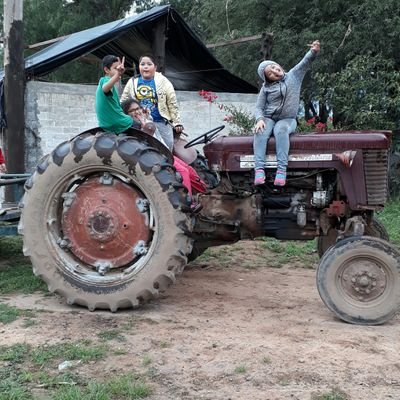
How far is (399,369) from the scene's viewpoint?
3500mm

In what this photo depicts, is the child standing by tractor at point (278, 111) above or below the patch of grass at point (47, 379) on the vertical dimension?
above

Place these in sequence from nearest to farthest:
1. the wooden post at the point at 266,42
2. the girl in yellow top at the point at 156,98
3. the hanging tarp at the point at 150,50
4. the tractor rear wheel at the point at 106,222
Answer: the tractor rear wheel at the point at 106,222
the girl in yellow top at the point at 156,98
the hanging tarp at the point at 150,50
the wooden post at the point at 266,42

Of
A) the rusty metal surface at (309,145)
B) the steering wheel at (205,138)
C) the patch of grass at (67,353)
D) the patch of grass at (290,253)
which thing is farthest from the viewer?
the patch of grass at (290,253)

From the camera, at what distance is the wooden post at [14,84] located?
8500mm

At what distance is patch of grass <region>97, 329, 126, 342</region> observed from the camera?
397cm

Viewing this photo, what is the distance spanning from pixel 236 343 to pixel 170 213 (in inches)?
46.1

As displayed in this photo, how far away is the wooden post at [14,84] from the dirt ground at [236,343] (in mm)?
4395

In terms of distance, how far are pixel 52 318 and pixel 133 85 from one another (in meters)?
2.43

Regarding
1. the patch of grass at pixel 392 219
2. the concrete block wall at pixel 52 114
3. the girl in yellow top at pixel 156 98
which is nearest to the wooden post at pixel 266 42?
the concrete block wall at pixel 52 114

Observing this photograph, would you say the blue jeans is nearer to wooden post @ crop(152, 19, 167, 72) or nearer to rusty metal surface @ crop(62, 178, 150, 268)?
rusty metal surface @ crop(62, 178, 150, 268)


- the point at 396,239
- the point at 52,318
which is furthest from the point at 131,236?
the point at 396,239

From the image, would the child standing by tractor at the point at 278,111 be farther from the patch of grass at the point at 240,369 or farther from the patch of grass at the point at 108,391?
the patch of grass at the point at 108,391

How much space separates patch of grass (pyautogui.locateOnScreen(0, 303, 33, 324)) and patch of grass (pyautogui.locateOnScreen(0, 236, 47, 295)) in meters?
0.60

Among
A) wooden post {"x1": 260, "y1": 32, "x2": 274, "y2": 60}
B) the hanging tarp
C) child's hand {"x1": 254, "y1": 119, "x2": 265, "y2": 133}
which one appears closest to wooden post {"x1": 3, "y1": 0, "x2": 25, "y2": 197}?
the hanging tarp
